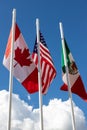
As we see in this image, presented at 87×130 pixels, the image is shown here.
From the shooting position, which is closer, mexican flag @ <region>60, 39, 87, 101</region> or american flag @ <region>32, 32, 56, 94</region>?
american flag @ <region>32, 32, 56, 94</region>

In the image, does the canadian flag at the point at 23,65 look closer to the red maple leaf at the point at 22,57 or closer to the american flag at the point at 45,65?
the red maple leaf at the point at 22,57

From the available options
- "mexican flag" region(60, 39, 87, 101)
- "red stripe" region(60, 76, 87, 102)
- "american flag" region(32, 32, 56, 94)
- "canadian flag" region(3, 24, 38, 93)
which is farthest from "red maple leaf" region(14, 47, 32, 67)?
"red stripe" region(60, 76, 87, 102)

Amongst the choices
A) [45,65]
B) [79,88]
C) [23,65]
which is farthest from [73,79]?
[23,65]

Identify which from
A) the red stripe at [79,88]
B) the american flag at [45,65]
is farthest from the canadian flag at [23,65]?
the red stripe at [79,88]

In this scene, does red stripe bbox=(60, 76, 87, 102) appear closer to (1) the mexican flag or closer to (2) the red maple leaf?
(1) the mexican flag

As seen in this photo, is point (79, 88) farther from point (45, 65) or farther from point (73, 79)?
point (45, 65)

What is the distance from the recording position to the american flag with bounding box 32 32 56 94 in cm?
2275

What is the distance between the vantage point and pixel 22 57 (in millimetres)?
22609

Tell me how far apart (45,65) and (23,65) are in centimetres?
171

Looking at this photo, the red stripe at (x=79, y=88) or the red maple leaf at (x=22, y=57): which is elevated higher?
the red maple leaf at (x=22, y=57)

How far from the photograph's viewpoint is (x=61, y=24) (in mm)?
25953

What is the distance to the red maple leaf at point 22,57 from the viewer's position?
883 inches

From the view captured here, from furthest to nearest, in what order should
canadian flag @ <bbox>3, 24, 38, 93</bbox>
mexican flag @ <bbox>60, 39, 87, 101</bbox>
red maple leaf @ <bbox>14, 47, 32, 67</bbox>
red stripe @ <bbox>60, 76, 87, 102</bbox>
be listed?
1. mexican flag @ <bbox>60, 39, 87, 101</bbox>
2. red stripe @ <bbox>60, 76, 87, 102</bbox>
3. red maple leaf @ <bbox>14, 47, 32, 67</bbox>
4. canadian flag @ <bbox>3, 24, 38, 93</bbox>

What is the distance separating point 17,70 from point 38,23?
4.63m
